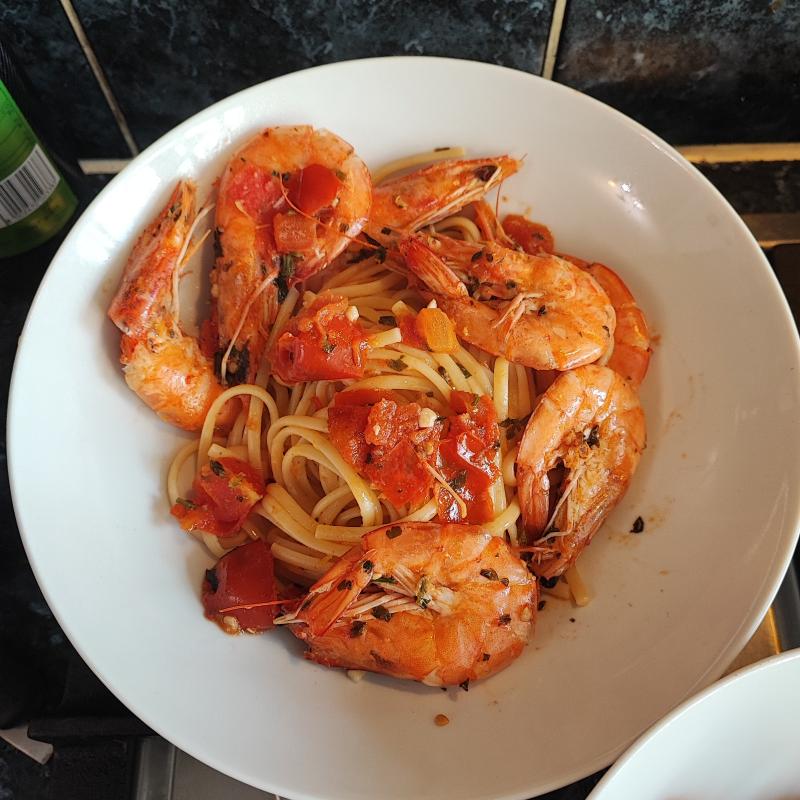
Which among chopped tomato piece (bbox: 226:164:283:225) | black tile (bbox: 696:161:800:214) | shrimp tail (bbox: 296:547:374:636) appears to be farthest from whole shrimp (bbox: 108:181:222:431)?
black tile (bbox: 696:161:800:214)

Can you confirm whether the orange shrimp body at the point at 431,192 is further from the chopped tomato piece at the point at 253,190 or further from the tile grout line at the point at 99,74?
the tile grout line at the point at 99,74

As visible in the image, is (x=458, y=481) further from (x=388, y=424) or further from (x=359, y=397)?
(x=359, y=397)

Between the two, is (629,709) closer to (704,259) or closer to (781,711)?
(781,711)

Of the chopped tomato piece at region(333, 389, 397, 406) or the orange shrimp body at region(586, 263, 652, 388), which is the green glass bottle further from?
the orange shrimp body at region(586, 263, 652, 388)

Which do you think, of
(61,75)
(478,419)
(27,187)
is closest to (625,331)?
(478,419)

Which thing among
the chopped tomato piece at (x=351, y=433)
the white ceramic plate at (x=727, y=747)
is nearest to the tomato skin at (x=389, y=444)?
the chopped tomato piece at (x=351, y=433)

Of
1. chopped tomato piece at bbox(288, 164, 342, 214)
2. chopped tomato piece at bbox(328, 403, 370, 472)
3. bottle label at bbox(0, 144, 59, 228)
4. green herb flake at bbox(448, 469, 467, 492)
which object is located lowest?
green herb flake at bbox(448, 469, 467, 492)

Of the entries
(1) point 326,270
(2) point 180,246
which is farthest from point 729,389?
(2) point 180,246
